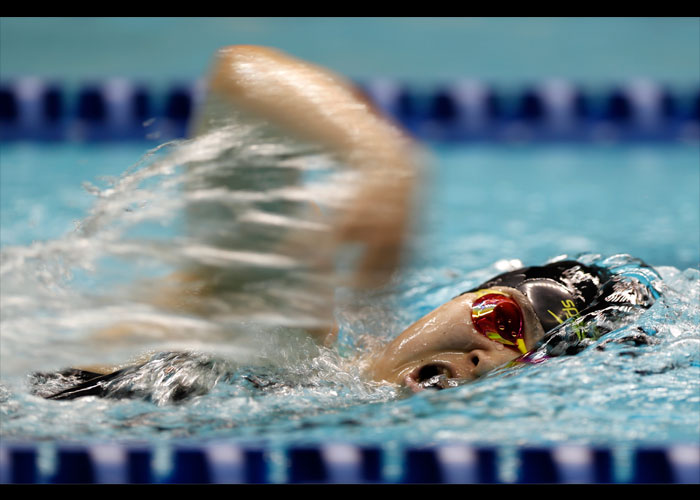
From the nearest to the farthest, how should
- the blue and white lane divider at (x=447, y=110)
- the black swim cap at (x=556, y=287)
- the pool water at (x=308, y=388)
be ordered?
the pool water at (x=308, y=388) < the black swim cap at (x=556, y=287) < the blue and white lane divider at (x=447, y=110)

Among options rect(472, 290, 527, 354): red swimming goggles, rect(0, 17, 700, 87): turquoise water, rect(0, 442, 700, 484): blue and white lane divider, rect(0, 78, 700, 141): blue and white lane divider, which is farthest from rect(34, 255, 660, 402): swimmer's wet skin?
rect(0, 17, 700, 87): turquoise water

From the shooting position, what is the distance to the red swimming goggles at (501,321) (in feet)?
5.73

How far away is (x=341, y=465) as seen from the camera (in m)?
1.71

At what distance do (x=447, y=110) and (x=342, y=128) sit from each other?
138 inches

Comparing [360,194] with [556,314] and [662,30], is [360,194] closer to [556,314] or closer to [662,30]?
[556,314]

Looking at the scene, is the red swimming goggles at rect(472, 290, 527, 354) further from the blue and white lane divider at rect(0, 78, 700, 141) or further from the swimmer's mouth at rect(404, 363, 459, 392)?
the blue and white lane divider at rect(0, 78, 700, 141)

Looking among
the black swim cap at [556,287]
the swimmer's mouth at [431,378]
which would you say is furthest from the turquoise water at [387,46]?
the swimmer's mouth at [431,378]

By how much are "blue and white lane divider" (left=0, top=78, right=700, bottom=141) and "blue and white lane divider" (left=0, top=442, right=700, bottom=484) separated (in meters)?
3.47

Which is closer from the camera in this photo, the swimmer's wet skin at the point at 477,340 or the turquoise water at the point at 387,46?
the swimmer's wet skin at the point at 477,340

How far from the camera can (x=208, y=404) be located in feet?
5.52

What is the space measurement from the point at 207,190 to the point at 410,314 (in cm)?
95

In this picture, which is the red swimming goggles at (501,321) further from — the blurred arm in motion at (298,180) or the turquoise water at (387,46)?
the turquoise water at (387,46)

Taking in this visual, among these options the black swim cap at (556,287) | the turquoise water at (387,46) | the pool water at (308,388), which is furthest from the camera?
the turquoise water at (387,46)
